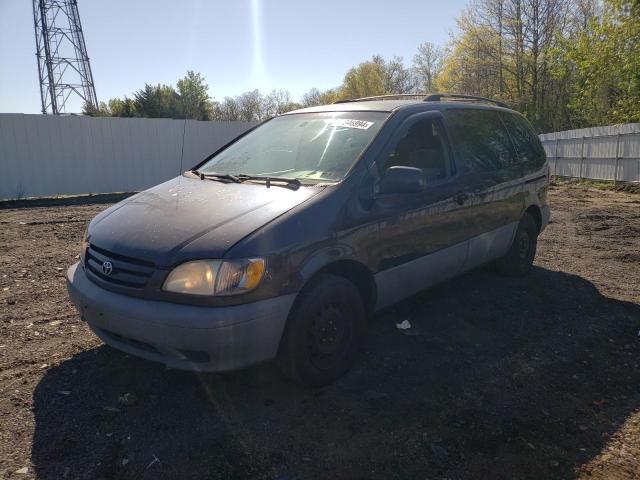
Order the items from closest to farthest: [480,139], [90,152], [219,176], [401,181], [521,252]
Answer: [401,181], [219,176], [480,139], [521,252], [90,152]

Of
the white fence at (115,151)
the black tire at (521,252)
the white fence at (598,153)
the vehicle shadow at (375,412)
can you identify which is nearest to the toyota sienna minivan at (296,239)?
the vehicle shadow at (375,412)

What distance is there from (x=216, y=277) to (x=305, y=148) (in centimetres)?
158

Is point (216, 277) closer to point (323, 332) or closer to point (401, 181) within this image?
point (323, 332)

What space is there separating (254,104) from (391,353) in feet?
210

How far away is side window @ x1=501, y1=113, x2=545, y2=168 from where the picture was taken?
5349 mm

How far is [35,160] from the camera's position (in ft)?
46.8

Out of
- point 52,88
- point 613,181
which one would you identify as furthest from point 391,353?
point 52,88

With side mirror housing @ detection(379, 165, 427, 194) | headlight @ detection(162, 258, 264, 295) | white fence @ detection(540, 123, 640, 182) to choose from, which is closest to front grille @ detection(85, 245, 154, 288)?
headlight @ detection(162, 258, 264, 295)

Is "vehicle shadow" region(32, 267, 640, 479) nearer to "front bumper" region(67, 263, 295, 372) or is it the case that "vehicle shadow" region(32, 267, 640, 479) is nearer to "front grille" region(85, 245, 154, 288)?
"front bumper" region(67, 263, 295, 372)

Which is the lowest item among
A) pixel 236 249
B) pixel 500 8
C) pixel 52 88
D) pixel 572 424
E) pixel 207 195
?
pixel 572 424

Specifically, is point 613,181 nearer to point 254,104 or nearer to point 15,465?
point 15,465

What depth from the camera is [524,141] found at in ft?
18.1

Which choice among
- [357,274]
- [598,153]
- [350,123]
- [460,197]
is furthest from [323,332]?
[598,153]

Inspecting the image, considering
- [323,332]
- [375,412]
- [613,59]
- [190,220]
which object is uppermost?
[613,59]
